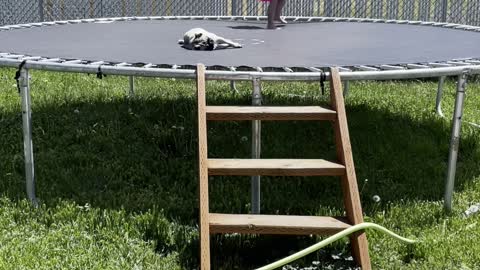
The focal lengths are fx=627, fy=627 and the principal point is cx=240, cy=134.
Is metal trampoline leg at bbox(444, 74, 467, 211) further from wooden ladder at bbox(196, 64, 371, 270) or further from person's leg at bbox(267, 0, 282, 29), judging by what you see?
person's leg at bbox(267, 0, 282, 29)

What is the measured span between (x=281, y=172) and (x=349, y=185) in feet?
0.72

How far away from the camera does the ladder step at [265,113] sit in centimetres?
216

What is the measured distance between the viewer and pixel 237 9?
6.70 m

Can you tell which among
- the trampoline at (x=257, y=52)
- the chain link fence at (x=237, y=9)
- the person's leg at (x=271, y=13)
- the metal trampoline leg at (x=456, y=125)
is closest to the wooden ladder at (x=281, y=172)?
the trampoline at (x=257, y=52)

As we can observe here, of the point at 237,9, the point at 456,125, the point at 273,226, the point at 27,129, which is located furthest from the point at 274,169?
the point at 237,9

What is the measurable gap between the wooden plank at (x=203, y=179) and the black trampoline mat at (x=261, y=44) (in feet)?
1.41

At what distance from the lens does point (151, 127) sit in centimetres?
344

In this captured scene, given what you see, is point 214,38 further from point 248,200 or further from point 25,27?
point 25,27

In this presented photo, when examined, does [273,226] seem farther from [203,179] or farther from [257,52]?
[257,52]

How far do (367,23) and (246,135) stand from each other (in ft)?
7.05

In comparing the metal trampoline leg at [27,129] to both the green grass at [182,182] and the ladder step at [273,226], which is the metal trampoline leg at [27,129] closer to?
the green grass at [182,182]

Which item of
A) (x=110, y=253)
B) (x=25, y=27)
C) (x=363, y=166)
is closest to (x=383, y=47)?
(x=363, y=166)

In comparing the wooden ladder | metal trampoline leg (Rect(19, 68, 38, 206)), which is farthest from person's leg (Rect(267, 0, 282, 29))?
metal trampoline leg (Rect(19, 68, 38, 206))

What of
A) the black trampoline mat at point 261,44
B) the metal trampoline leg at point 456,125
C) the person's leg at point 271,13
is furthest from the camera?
the person's leg at point 271,13
